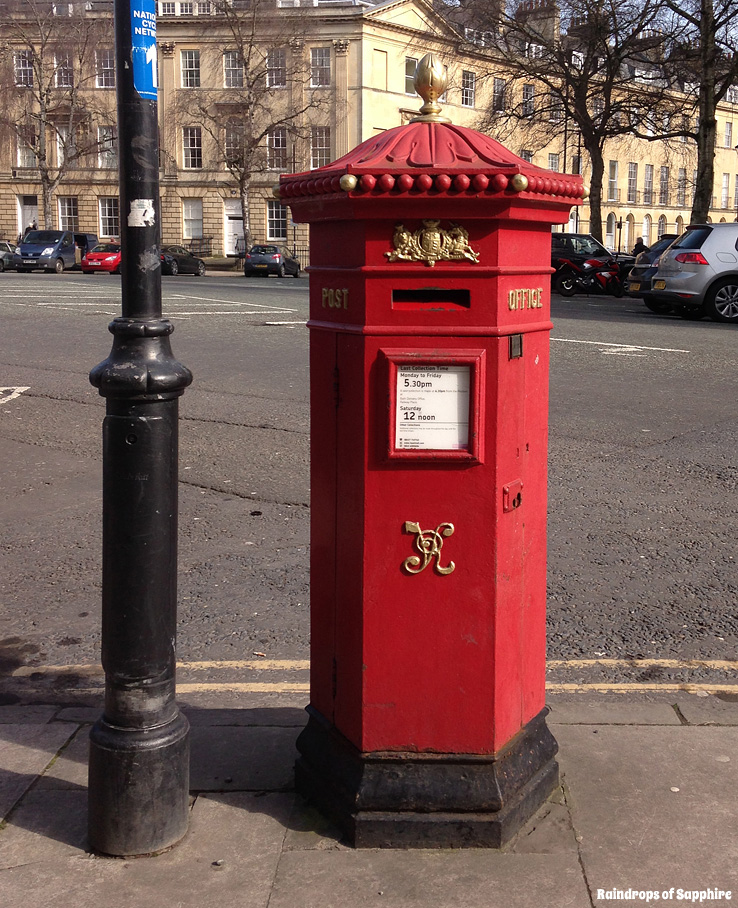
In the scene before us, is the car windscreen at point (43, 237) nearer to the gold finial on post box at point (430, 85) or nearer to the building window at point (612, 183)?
the gold finial on post box at point (430, 85)

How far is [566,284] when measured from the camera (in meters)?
25.8

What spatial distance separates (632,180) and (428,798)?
72932 mm

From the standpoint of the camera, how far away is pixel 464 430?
2.50 metres

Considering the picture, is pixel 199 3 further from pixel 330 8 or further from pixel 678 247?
pixel 678 247

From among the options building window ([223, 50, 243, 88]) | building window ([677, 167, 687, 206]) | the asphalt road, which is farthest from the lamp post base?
building window ([677, 167, 687, 206])

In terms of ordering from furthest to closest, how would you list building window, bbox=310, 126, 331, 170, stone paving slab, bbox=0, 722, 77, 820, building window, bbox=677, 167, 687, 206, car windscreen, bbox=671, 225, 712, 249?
building window, bbox=677, 167, 687, 206
building window, bbox=310, 126, 331, 170
car windscreen, bbox=671, 225, 712, 249
stone paving slab, bbox=0, 722, 77, 820

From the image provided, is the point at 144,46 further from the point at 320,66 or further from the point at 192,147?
the point at 192,147

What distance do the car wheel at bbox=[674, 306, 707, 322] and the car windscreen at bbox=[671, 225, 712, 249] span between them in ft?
3.37

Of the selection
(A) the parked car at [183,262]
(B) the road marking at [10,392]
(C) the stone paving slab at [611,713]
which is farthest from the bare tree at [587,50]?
(C) the stone paving slab at [611,713]

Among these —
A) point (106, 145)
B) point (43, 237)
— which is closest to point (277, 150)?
point (106, 145)


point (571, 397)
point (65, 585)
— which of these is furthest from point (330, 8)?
point (65, 585)

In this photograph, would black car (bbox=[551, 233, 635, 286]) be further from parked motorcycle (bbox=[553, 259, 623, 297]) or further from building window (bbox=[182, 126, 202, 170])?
building window (bbox=[182, 126, 202, 170])

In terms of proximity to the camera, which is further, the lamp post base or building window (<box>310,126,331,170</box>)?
building window (<box>310,126,331,170</box>)

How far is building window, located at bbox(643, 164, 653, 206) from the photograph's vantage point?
2822 inches
